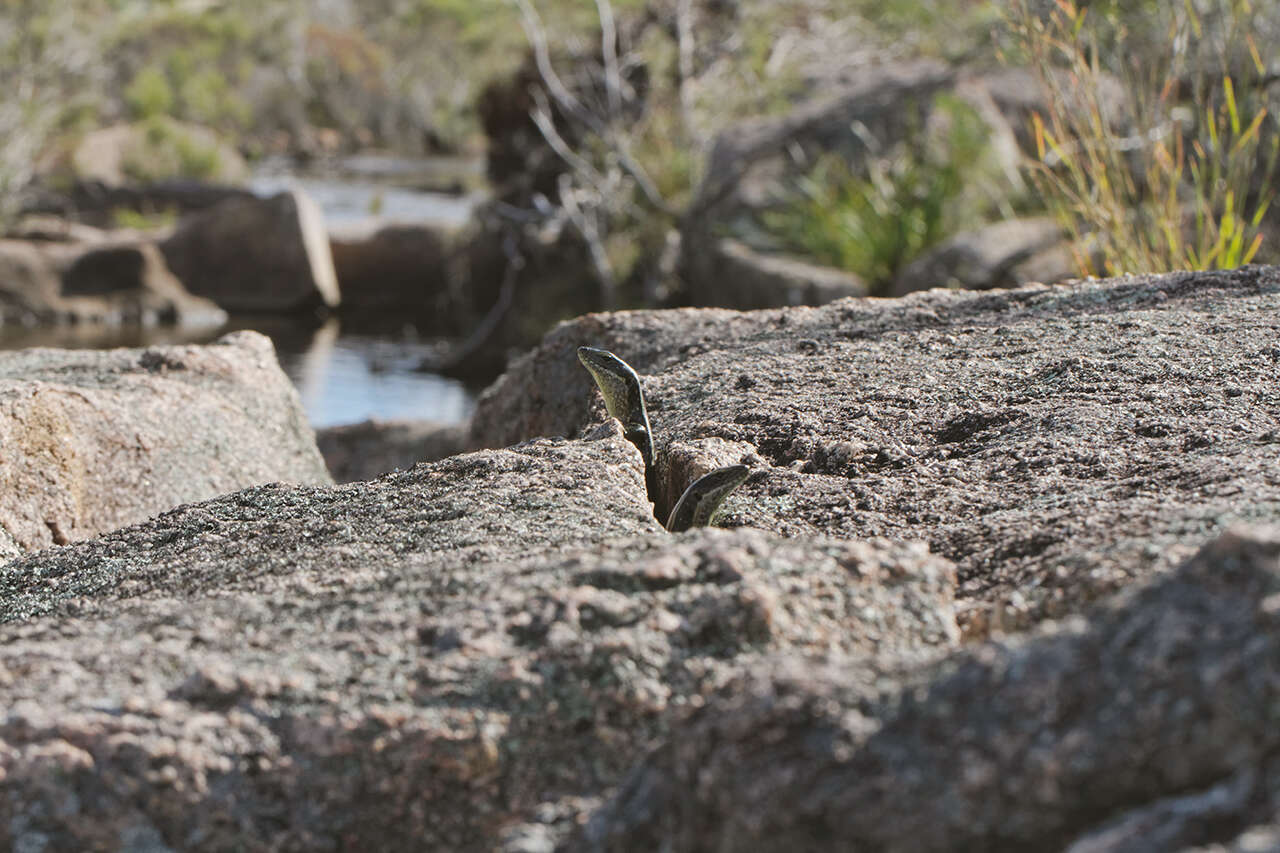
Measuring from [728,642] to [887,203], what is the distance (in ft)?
28.6

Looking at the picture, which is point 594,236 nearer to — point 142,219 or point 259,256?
point 259,256

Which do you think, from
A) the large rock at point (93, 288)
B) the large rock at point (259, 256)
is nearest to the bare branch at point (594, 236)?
the large rock at point (259, 256)

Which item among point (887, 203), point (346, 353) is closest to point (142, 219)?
point (346, 353)

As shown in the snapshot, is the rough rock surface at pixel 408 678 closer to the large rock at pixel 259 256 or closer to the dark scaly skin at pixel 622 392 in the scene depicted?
the dark scaly skin at pixel 622 392

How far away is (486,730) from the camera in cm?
131

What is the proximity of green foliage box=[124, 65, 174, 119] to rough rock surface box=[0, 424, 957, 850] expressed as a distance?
2792 cm

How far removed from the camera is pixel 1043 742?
1.00 m

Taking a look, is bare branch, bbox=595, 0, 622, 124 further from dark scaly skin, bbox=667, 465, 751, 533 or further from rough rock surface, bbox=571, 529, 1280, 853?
rough rock surface, bbox=571, 529, 1280, 853

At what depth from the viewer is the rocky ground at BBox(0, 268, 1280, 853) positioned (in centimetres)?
101

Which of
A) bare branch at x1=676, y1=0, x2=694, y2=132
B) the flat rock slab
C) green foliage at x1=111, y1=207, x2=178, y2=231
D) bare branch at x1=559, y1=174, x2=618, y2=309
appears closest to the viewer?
the flat rock slab

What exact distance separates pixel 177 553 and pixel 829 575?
3.30 ft

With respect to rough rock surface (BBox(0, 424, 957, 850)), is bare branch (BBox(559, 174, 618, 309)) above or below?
below

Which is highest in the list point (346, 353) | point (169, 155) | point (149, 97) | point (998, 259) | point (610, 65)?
point (610, 65)

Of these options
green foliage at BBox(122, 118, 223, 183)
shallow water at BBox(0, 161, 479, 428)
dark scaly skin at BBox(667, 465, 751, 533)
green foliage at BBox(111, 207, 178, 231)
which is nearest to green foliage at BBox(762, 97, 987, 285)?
shallow water at BBox(0, 161, 479, 428)
